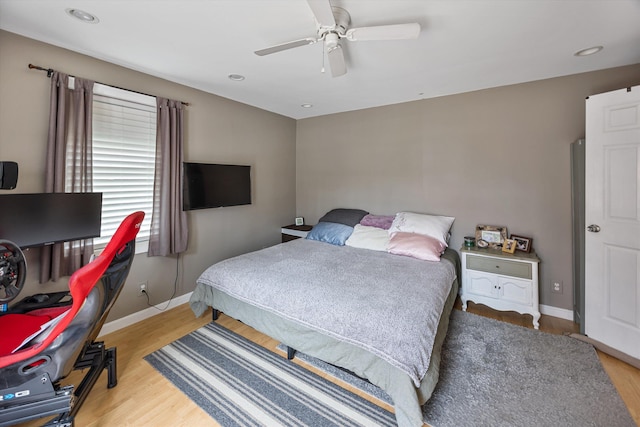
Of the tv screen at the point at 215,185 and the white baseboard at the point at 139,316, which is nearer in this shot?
the white baseboard at the point at 139,316

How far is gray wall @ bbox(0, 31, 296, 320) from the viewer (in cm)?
203

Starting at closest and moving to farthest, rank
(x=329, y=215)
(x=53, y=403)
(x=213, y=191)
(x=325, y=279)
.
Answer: (x=53, y=403) → (x=325, y=279) → (x=213, y=191) → (x=329, y=215)

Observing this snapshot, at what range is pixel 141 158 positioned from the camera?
2.74 meters

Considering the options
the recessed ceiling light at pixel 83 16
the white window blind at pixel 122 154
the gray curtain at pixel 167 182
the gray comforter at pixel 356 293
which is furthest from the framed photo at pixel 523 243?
the recessed ceiling light at pixel 83 16

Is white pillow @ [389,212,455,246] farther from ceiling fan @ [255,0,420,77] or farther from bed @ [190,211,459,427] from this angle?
ceiling fan @ [255,0,420,77]

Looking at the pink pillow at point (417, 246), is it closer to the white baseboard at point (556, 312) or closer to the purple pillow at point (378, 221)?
the purple pillow at point (378, 221)

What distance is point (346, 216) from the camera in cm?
395

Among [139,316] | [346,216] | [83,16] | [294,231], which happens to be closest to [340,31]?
[83,16]

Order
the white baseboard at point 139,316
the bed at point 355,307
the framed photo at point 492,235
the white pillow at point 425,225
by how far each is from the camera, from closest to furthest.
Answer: the bed at point 355,307
the white baseboard at point 139,316
the framed photo at point 492,235
the white pillow at point 425,225

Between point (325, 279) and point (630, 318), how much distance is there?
95.3 inches

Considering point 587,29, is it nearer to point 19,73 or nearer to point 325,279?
point 325,279

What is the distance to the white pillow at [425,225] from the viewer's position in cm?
317

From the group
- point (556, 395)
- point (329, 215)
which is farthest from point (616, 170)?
point (329, 215)

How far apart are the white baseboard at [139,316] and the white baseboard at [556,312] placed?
405 cm
